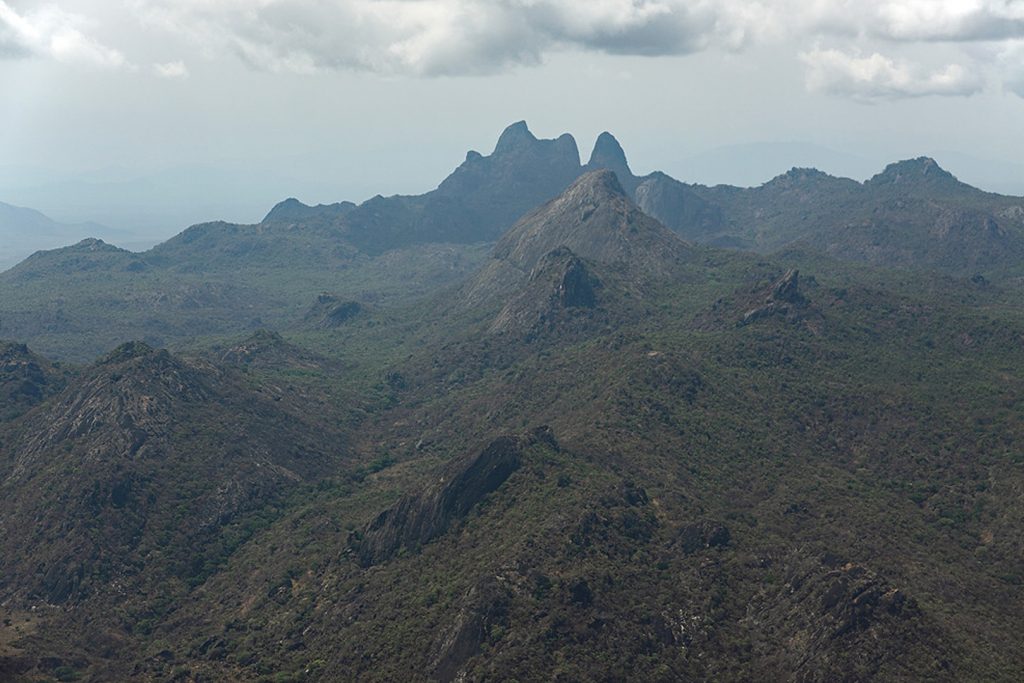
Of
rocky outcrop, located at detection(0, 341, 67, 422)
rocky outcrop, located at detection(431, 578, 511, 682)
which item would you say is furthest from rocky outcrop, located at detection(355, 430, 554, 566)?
rocky outcrop, located at detection(0, 341, 67, 422)

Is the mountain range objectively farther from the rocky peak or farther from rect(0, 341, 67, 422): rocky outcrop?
the rocky peak

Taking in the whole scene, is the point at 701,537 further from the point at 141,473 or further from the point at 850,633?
the point at 141,473

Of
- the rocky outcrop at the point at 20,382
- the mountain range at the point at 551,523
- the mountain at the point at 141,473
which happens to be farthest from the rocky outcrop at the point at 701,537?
the rocky outcrop at the point at 20,382

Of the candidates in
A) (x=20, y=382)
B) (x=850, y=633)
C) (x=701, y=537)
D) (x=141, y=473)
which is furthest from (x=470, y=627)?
(x=20, y=382)

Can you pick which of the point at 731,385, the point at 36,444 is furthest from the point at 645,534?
the point at 36,444

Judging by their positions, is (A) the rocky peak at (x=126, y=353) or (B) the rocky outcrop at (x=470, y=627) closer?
(B) the rocky outcrop at (x=470, y=627)

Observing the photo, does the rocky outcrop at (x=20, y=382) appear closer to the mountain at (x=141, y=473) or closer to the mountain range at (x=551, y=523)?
the mountain range at (x=551, y=523)

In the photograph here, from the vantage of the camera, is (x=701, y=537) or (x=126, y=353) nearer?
(x=701, y=537)

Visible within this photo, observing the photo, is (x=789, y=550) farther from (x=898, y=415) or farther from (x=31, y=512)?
(x=31, y=512)
